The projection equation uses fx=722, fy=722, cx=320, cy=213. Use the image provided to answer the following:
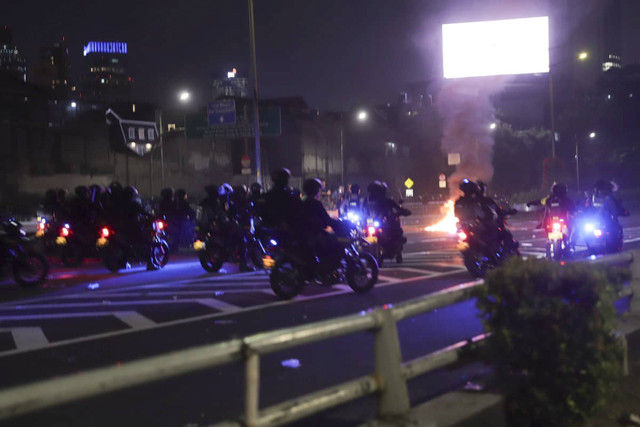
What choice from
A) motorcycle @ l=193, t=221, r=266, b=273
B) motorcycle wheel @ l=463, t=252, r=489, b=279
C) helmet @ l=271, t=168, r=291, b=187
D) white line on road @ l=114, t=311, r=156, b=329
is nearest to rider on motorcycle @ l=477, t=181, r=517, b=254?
motorcycle wheel @ l=463, t=252, r=489, b=279

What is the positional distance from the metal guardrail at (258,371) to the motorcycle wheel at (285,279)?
6.08 metres

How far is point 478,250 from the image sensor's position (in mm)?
11898

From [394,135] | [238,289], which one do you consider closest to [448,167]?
[394,135]

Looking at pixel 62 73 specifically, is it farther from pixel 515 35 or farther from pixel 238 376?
pixel 238 376

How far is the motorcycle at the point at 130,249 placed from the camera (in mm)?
14812

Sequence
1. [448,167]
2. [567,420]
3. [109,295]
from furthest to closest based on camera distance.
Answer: [448,167] < [109,295] < [567,420]

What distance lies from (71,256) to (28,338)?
8.35 metres

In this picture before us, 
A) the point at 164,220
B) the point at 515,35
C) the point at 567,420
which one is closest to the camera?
the point at 567,420

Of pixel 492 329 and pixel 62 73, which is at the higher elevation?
pixel 62 73

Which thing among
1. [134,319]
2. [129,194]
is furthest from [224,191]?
[134,319]

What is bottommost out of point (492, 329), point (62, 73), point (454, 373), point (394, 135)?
point (454, 373)

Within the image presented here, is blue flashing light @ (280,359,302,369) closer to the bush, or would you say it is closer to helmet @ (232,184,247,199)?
the bush

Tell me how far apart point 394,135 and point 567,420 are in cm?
6732

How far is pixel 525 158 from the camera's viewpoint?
183ft
